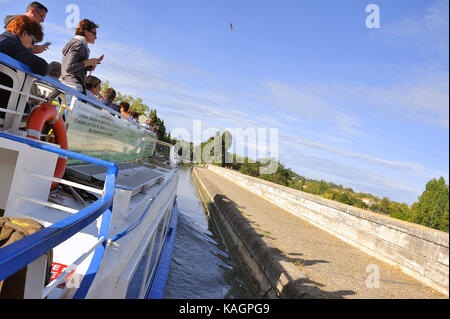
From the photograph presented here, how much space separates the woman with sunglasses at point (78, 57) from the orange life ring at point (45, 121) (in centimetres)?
149

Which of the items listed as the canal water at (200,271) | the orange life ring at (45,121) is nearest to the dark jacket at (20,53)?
the orange life ring at (45,121)

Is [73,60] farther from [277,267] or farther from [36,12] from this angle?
[277,267]

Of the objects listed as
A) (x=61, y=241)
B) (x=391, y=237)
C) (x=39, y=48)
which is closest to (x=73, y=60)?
(x=39, y=48)

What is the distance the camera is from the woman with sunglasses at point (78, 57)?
4.45 m

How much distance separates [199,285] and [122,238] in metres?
4.43

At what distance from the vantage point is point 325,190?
30.0 metres

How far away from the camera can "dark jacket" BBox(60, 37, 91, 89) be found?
444 centimetres

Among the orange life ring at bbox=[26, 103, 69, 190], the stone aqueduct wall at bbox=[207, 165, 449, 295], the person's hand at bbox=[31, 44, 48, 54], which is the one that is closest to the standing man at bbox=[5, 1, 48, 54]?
the person's hand at bbox=[31, 44, 48, 54]

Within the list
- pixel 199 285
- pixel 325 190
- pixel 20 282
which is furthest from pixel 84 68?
pixel 325 190

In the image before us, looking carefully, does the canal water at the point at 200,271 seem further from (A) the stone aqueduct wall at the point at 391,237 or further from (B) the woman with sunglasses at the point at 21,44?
(B) the woman with sunglasses at the point at 21,44

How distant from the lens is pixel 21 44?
9.26 feet

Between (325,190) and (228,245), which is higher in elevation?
(325,190)

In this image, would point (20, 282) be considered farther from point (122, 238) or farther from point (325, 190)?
point (325, 190)

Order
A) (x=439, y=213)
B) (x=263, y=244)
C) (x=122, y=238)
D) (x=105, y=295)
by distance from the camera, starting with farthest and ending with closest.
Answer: (x=439, y=213) < (x=263, y=244) < (x=122, y=238) < (x=105, y=295)
